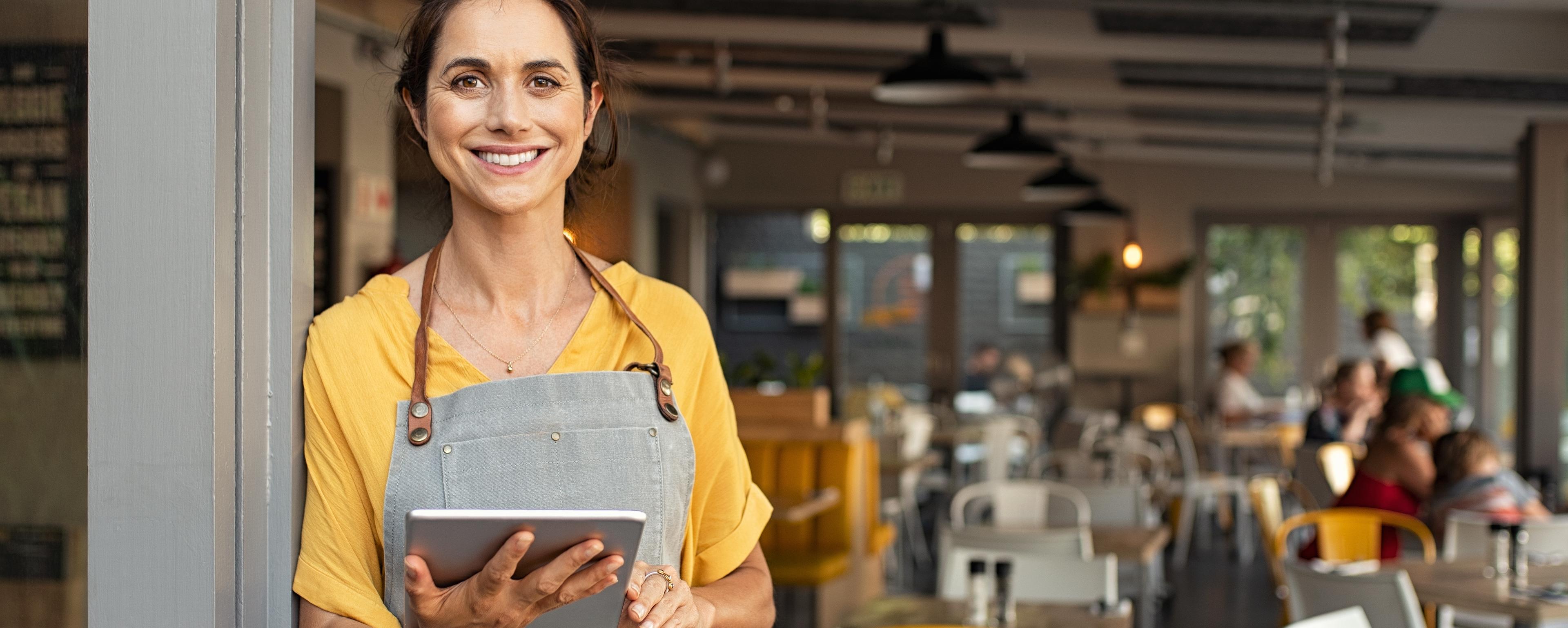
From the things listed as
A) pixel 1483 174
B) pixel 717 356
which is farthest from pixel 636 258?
pixel 717 356

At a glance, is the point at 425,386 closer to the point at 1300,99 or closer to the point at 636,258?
the point at 1300,99

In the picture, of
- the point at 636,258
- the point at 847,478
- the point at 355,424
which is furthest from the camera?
the point at 636,258

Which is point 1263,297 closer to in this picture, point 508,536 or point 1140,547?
point 1140,547

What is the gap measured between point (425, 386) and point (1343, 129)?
10.7m

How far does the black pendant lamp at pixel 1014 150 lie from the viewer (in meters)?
7.59

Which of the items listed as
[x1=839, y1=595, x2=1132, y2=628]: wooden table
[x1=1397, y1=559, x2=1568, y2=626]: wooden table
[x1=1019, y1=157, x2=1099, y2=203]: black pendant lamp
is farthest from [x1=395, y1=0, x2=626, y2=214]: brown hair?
[x1=1019, y1=157, x2=1099, y2=203]: black pendant lamp

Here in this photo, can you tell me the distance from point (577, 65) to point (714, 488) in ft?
1.56

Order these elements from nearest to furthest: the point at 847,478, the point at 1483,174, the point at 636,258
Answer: the point at 847,478 → the point at 636,258 → the point at 1483,174

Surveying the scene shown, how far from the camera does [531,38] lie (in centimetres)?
139

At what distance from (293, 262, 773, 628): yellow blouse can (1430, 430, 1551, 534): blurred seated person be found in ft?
16.2

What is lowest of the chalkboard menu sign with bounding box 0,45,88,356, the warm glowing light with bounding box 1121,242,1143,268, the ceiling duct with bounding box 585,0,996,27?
the chalkboard menu sign with bounding box 0,45,88,356

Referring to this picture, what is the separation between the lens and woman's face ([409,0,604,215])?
4.52ft

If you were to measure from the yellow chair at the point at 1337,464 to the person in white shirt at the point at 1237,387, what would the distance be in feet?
9.69

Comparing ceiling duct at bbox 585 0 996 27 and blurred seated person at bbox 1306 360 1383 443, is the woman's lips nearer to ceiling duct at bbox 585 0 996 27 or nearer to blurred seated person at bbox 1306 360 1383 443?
ceiling duct at bbox 585 0 996 27
